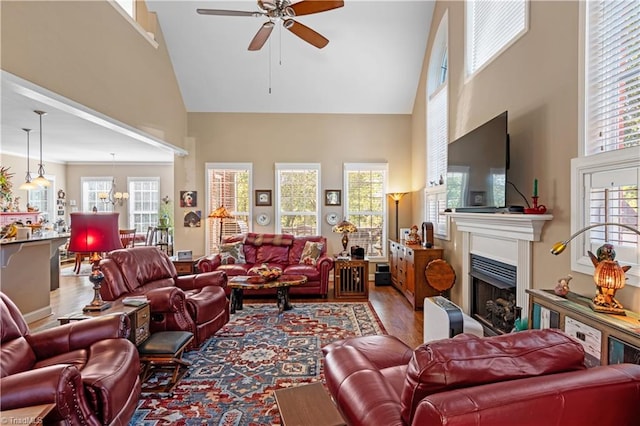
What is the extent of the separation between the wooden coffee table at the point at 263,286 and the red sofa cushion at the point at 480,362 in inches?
135

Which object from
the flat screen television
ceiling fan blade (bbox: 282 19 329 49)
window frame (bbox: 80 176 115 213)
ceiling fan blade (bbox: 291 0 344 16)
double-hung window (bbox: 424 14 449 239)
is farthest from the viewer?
window frame (bbox: 80 176 115 213)

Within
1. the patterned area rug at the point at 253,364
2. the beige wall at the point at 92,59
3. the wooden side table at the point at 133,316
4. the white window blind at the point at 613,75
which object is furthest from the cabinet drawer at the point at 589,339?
the beige wall at the point at 92,59

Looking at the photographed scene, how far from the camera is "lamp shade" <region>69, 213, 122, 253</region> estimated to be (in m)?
2.57

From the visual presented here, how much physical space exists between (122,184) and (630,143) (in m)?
11.4

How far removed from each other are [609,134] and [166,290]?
3601mm

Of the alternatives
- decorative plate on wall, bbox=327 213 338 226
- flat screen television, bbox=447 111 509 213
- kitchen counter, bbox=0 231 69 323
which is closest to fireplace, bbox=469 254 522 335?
flat screen television, bbox=447 111 509 213

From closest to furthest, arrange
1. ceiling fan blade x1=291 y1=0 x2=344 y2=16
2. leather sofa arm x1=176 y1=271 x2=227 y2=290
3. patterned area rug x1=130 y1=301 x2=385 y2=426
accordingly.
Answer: patterned area rug x1=130 y1=301 x2=385 y2=426
ceiling fan blade x1=291 y1=0 x2=344 y2=16
leather sofa arm x1=176 y1=271 x2=227 y2=290

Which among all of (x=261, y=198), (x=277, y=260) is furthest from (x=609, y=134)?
(x=261, y=198)

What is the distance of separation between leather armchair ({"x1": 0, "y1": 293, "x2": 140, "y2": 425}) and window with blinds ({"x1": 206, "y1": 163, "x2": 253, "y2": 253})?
14.2 ft

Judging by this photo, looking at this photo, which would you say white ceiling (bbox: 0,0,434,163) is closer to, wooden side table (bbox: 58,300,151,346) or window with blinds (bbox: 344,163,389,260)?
window with blinds (bbox: 344,163,389,260)

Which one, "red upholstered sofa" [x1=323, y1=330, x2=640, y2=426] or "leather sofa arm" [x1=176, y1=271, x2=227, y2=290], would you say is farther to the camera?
"leather sofa arm" [x1=176, y1=271, x2=227, y2=290]

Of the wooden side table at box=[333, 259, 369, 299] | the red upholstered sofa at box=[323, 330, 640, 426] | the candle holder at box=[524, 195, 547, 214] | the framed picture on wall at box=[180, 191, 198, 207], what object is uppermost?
the framed picture on wall at box=[180, 191, 198, 207]

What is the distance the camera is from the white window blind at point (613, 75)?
199 centimetres

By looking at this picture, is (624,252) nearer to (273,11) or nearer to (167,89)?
(273,11)
